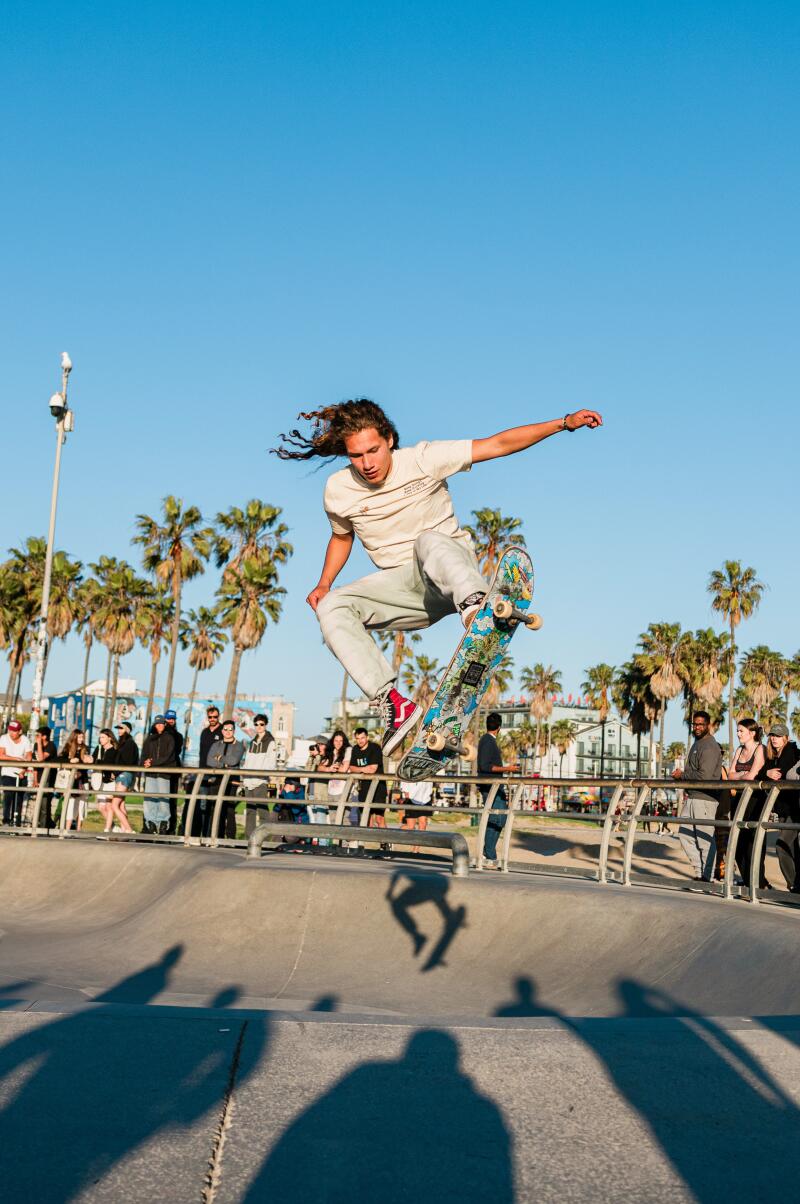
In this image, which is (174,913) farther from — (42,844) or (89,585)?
(89,585)

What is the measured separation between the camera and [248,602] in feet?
160

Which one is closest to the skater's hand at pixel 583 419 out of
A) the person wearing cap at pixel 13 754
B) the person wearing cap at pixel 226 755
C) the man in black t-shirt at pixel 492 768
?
the man in black t-shirt at pixel 492 768

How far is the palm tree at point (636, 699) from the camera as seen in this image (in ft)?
199

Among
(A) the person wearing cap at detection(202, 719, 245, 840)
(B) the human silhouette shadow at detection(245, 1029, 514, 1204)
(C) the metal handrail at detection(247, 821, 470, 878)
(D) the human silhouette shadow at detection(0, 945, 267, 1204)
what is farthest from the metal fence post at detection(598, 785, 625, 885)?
(B) the human silhouette shadow at detection(245, 1029, 514, 1204)

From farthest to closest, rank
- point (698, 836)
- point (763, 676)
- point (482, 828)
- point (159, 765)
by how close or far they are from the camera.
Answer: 1. point (763, 676)
2. point (159, 765)
3. point (698, 836)
4. point (482, 828)

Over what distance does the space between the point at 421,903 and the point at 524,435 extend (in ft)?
11.1

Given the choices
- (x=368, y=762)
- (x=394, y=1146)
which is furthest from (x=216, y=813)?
(x=394, y=1146)

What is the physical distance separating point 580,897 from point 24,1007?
4.56 metres

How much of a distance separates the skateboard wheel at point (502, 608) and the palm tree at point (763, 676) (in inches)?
2953

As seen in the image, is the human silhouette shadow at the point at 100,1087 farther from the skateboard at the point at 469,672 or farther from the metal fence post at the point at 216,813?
the metal fence post at the point at 216,813

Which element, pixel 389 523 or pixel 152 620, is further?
pixel 152 620

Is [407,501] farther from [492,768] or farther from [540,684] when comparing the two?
[540,684]

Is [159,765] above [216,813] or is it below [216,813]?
above

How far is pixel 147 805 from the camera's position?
1415 cm
